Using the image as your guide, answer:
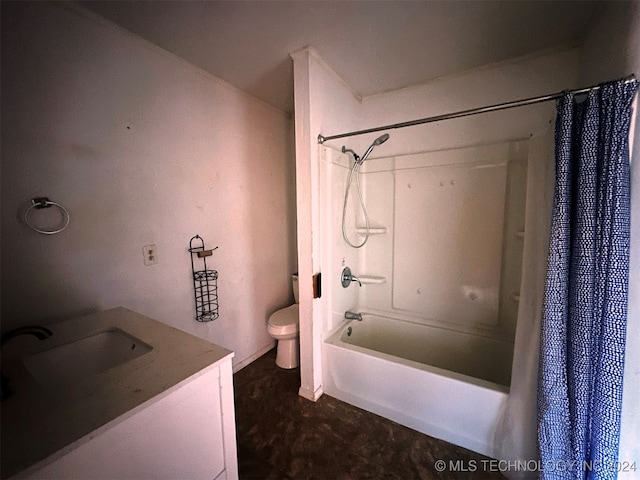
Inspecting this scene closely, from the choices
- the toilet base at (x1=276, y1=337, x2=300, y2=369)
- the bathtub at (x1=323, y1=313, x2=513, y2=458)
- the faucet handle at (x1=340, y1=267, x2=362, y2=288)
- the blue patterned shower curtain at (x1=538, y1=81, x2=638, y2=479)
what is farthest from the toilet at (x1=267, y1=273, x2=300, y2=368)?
the blue patterned shower curtain at (x1=538, y1=81, x2=638, y2=479)

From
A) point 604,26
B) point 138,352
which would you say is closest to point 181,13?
point 138,352

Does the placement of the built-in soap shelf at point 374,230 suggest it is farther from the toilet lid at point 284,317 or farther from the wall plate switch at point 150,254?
the wall plate switch at point 150,254

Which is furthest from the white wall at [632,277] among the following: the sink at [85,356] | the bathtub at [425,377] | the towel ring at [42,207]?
the towel ring at [42,207]

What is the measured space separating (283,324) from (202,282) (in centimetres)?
75

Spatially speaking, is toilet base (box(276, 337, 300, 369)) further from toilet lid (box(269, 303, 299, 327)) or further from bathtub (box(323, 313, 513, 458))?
bathtub (box(323, 313, 513, 458))

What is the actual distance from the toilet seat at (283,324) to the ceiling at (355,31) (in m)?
2.00

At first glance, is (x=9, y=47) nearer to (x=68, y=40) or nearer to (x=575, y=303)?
(x=68, y=40)

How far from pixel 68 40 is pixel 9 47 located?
237mm

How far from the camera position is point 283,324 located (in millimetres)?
2078

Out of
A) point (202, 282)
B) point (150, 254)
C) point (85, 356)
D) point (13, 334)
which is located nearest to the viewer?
point (13, 334)

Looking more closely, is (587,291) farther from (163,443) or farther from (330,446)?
(163,443)

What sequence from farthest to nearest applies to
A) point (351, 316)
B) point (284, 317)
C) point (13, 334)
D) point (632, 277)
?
point (284, 317), point (351, 316), point (632, 277), point (13, 334)

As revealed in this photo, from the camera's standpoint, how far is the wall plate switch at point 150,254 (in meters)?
1.51

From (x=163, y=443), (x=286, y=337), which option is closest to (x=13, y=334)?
(x=163, y=443)
